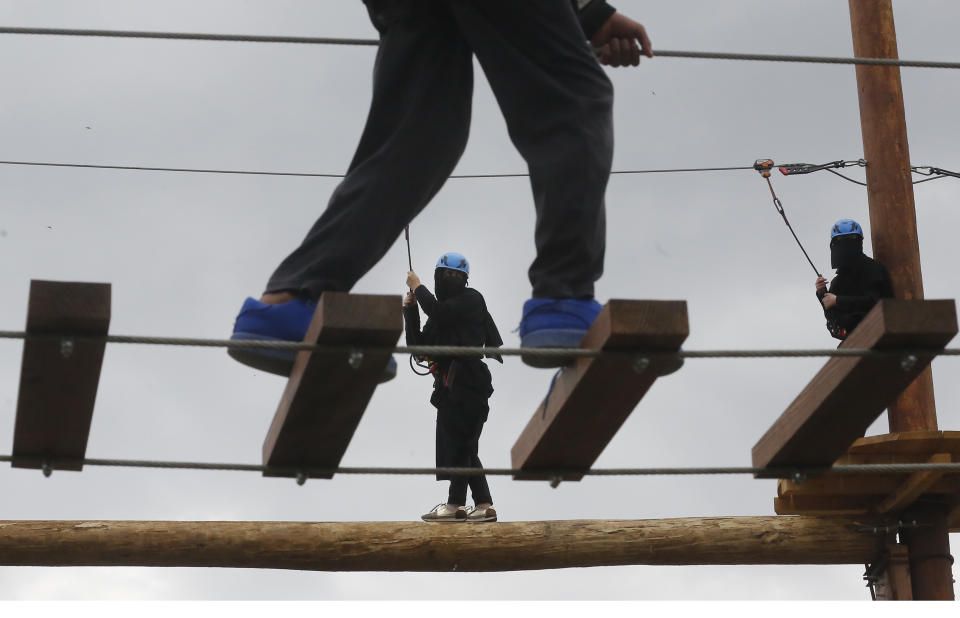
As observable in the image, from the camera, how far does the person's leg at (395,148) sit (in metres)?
3.18

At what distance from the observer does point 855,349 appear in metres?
3.18

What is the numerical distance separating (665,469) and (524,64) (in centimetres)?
101

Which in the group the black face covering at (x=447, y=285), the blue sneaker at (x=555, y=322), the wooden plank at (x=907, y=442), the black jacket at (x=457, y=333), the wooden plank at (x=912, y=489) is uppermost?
the black face covering at (x=447, y=285)

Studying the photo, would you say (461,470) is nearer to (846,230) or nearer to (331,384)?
(331,384)

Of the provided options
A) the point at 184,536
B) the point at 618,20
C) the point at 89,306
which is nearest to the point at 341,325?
the point at 89,306

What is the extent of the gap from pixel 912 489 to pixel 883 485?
12cm

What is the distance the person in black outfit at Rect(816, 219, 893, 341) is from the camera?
6.22 meters

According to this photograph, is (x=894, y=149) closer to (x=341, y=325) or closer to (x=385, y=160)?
(x=385, y=160)

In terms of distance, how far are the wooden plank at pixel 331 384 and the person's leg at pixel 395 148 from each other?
202 mm

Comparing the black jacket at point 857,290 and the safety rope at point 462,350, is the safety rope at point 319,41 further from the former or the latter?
the black jacket at point 857,290

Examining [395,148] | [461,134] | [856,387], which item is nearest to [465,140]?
[461,134]

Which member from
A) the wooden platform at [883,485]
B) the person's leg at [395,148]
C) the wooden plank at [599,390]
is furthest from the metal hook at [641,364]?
the wooden platform at [883,485]

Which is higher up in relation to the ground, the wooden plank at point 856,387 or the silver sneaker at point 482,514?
the silver sneaker at point 482,514

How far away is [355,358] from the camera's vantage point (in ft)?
9.81
